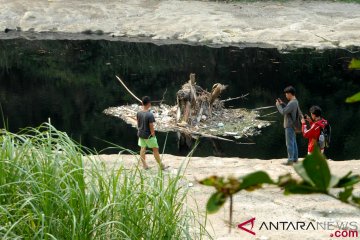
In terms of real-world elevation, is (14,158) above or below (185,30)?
above

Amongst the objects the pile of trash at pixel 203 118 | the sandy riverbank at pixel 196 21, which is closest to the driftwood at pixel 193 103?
the pile of trash at pixel 203 118

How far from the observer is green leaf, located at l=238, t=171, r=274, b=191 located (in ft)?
3.28

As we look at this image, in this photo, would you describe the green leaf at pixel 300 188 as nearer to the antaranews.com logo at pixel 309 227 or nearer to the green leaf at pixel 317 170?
the green leaf at pixel 317 170

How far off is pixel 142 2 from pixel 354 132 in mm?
14702

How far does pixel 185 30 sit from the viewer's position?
963 inches

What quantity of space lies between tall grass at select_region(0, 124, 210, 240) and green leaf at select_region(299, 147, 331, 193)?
299cm

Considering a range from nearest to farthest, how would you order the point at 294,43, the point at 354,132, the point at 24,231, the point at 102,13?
the point at 24,231
the point at 354,132
the point at 294,43
the point at 102,13

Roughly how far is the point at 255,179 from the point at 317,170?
9 centimetres

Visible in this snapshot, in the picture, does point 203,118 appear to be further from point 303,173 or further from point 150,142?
point 303,173

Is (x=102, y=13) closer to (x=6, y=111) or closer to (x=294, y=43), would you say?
(x=294, y=43)

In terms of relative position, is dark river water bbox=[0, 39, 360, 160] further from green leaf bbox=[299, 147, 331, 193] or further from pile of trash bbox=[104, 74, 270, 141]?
green leaf bbox=[299, 147, 331, 193]

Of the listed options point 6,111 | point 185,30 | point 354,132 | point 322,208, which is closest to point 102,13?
point 185,30

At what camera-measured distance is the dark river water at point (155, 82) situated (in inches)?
→ 550

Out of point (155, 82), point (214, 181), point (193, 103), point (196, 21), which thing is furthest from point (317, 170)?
point (196, 21)
